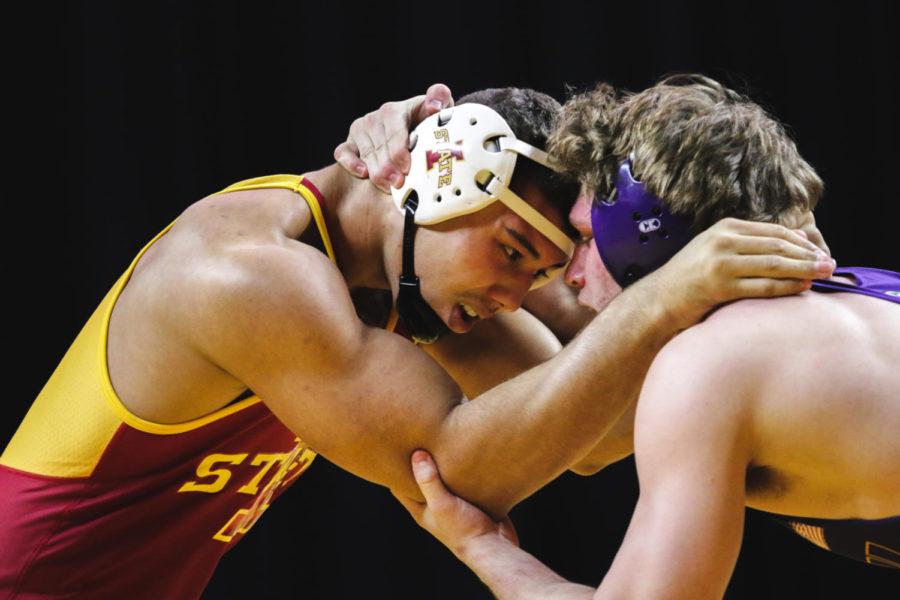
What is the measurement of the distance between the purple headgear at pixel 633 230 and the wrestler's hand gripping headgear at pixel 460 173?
0.52 m

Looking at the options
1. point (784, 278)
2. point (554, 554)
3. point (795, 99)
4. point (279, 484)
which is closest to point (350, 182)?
point (279, 484)

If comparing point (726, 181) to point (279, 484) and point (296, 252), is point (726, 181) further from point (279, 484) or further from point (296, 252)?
point (279, 484)

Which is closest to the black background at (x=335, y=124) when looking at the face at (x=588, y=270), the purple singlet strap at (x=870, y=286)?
the face at (x=588, y=270)

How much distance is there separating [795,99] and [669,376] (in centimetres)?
300

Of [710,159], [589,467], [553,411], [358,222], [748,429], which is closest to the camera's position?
[748,429]

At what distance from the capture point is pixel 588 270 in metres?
2.28

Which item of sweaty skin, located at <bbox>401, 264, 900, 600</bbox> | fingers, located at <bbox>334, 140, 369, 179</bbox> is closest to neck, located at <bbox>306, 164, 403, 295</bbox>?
Result: fingers, located at <bbox>334, 140, 369, 179</bbox>

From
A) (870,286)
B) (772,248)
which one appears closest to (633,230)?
(772,248)

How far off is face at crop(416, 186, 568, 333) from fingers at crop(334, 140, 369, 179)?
0.22 metres

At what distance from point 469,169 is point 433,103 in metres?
0.29

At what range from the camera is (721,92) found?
2.19 metres

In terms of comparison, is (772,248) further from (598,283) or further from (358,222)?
(358,222)

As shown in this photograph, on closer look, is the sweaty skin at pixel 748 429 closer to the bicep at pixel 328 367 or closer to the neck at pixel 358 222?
the bicep at pixel 328 367

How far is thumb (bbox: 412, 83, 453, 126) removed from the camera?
111 inches
